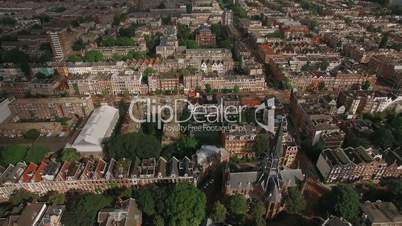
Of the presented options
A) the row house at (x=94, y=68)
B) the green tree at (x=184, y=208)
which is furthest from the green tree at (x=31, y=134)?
the green tree at (x=184, y=208)

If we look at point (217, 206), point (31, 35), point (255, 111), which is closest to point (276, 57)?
point (255, 111)

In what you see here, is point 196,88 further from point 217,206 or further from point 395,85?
point 395,85

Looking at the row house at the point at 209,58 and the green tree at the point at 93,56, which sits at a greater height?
the row house at the point at 209,58

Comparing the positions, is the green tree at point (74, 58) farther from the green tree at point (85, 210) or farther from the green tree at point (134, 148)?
the green tree at point (85, 210)

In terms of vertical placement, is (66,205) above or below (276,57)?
below

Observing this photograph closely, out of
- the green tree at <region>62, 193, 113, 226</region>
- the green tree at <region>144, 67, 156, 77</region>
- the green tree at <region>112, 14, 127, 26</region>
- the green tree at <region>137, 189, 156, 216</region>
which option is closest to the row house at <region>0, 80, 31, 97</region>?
the green tree at <region>144, 67, 156, 77</region>

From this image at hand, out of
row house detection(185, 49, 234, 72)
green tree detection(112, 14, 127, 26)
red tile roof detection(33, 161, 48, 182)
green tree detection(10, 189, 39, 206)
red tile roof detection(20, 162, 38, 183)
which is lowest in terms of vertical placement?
green tree detection(10, 189, 39, 206)

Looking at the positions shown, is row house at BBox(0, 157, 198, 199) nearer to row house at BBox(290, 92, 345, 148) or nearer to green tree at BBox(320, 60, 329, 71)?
row house at BBox(290, 92, 345, 148)
